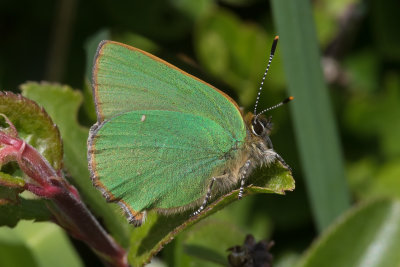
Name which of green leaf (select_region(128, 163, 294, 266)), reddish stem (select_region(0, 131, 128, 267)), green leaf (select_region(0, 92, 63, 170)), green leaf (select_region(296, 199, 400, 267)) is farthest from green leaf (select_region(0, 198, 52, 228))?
green leaf (select_region(296, 199, 400, 267))

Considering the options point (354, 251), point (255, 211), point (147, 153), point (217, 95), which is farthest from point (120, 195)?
point (255, 211)

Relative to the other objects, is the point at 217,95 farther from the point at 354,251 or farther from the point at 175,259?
the point at 354,251

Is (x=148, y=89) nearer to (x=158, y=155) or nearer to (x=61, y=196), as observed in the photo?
(x=158, y=155)

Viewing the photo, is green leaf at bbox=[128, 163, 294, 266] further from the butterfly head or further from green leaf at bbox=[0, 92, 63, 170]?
green leaf at bbox=[0, 92, 63, 170]

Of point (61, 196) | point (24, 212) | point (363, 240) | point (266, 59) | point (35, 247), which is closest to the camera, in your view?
point (61, 196)

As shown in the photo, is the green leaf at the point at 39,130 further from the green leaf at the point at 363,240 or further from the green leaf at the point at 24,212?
the green leaf at the point at 363,240

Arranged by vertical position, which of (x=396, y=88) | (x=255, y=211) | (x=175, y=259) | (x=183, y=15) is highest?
(x=183, y=15)

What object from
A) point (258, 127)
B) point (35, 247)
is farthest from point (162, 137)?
point (35, 247)
